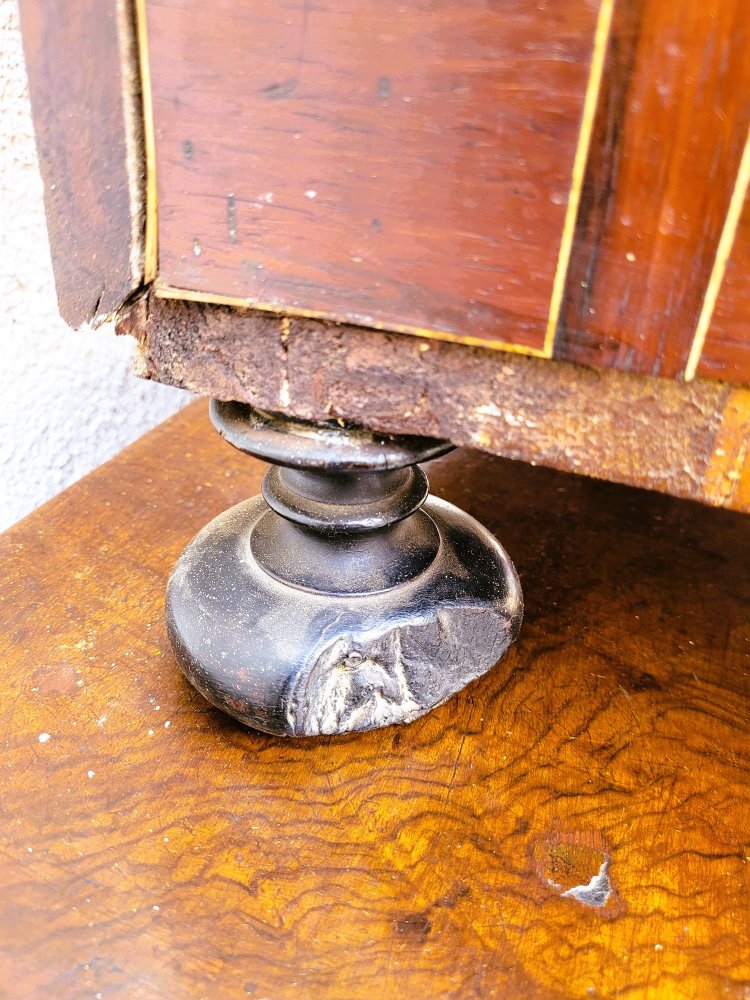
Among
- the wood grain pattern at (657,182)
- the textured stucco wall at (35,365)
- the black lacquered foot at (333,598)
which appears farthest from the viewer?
the textured stucco wall at (35,365)

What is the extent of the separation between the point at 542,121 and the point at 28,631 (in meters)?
0.44

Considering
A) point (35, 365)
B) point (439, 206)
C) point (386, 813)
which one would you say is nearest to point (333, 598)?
point (386, 813)

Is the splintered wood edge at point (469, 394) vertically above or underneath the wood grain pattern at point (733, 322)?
underneath

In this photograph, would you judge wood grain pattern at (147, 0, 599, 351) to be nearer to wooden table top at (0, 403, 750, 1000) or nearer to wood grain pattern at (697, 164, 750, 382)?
wood grain pattern at (697, 164, 750, 382)

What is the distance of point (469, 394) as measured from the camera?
1.30 feet

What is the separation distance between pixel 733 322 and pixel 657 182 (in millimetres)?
64

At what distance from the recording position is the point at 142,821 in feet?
1.45

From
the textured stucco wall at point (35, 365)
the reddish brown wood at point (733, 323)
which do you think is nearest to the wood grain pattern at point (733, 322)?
the reddish brown wood at point (733, 323)

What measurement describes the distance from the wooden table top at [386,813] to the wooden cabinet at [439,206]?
7.6 inches

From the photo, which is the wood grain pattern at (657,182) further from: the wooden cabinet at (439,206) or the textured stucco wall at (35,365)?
the textured stucco wall at (35,365)

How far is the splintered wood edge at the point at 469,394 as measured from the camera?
1.22 ft

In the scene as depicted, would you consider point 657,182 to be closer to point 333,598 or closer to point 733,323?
point 733,323

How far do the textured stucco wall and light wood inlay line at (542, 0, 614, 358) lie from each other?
17.0 inches

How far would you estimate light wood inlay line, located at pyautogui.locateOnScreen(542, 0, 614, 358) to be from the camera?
1.01 feet
